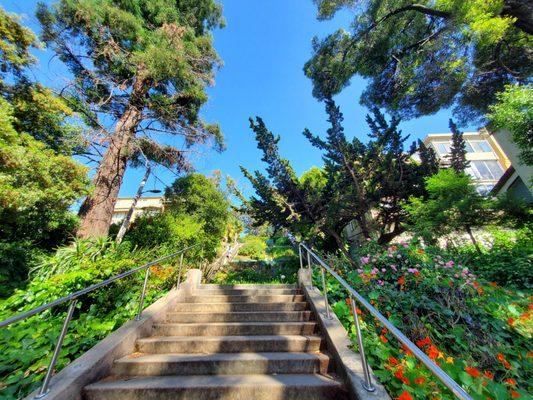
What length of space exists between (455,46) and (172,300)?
10.2m

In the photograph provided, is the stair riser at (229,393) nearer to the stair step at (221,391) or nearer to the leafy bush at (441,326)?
the stair step at (221,391)

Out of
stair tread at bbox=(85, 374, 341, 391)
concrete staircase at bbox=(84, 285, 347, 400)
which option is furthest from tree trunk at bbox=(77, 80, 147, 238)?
stair tread at bbox=(85, 374, 341, 391)

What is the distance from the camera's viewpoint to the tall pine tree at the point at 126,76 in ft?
22.4

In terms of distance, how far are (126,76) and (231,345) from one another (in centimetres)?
970

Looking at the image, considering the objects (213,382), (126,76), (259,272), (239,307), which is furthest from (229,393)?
(126,76)

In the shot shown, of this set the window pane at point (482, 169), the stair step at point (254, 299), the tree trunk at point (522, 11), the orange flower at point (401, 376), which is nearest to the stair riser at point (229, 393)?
the orange flower at point (401, 376)

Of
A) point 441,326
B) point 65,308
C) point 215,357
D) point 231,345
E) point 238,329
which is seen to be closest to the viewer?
point 215,357

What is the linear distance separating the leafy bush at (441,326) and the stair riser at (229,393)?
580 mm

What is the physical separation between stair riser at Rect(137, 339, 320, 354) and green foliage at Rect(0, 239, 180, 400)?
91cm

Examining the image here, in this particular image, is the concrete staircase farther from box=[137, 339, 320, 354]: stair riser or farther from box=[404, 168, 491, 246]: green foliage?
box=[404, 168, 491, 246]: green foliage

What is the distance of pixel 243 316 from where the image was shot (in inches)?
135

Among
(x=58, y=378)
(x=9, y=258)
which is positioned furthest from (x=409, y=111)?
(x=9, y=258)

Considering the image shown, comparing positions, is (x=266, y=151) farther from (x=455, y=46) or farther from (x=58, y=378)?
(x=58, y=378)

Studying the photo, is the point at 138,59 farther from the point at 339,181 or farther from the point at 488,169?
the point at 488,169
